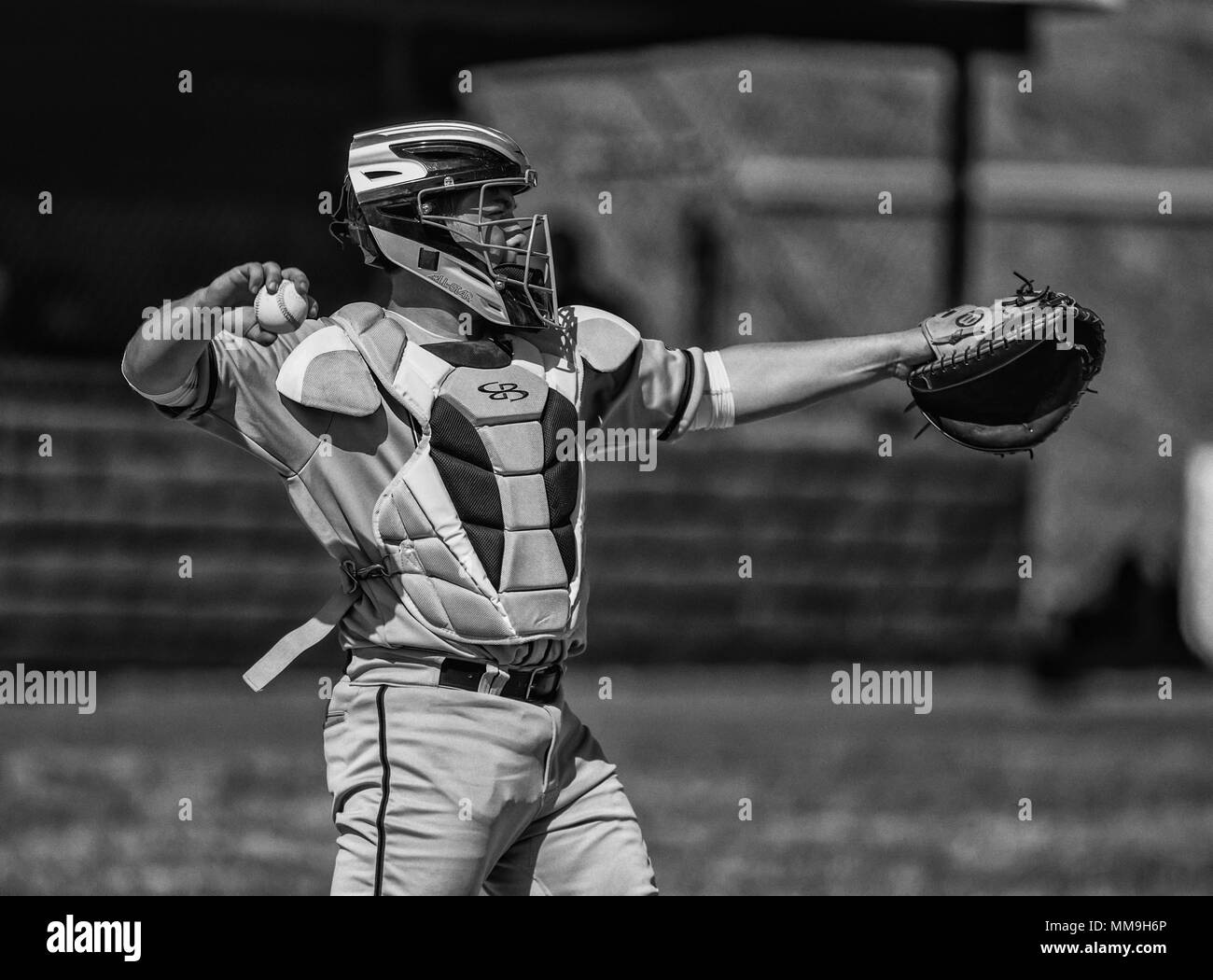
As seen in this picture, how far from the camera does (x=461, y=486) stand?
3080 mm

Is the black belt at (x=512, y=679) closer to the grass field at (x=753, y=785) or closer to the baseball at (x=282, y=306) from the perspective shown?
the baseball at (x=282, y=306)

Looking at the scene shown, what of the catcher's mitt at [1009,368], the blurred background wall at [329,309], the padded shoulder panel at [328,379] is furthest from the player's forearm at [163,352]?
the blurred background wall at [329,309]

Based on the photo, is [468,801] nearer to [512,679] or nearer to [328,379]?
[512,679]

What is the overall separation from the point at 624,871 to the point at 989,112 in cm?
2254

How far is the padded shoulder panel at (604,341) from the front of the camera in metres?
3.27

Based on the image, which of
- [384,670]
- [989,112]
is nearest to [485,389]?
[384,670]

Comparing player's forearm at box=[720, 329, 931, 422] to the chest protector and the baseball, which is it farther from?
the baseball

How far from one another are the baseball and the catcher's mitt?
123 centimetres

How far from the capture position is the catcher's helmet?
3205 mm

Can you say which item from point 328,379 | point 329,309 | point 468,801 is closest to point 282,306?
point 328,379

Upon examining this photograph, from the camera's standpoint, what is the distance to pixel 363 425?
3090mm

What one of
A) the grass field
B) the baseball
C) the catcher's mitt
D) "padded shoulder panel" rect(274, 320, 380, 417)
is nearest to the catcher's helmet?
"padded shoulder panel" rect(274, 320, 380, 417)

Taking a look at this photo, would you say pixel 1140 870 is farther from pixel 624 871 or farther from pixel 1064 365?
pixel 624 871
